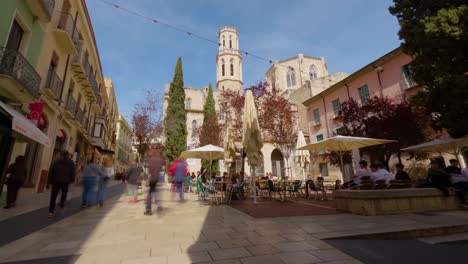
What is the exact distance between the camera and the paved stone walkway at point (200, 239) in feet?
9.11

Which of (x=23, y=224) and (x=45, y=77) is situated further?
(x=45, y=77)

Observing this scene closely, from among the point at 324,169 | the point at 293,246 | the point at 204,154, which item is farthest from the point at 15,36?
the point at 324,169

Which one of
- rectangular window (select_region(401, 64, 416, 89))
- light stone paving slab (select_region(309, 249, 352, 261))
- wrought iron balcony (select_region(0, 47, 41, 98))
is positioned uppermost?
rectangular window (select_region(401, 64, 416, 89))

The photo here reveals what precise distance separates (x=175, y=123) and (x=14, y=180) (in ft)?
76.5

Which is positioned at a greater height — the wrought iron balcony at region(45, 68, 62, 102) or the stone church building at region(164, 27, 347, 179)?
the stone church building at region(164, 27, 347, 179)

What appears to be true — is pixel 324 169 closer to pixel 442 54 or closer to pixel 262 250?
pixel 442 54

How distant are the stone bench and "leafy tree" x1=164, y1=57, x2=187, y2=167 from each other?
24615 millimetres

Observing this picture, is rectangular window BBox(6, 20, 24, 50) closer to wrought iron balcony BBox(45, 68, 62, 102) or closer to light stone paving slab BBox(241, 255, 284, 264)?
wrought iron balcony BBox(45, 68, 62, 102)

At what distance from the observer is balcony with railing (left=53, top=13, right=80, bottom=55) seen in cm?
1106

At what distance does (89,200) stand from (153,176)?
8.97 ft

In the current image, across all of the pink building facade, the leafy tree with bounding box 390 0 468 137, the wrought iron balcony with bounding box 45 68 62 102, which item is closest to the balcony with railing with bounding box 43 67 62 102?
the wrought iron balcony with bounding box 45 68 62 102

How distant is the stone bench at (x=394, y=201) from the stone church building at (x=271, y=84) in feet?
56.2

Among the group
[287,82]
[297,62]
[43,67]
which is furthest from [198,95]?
[43,67]

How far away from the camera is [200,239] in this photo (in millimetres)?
3518
